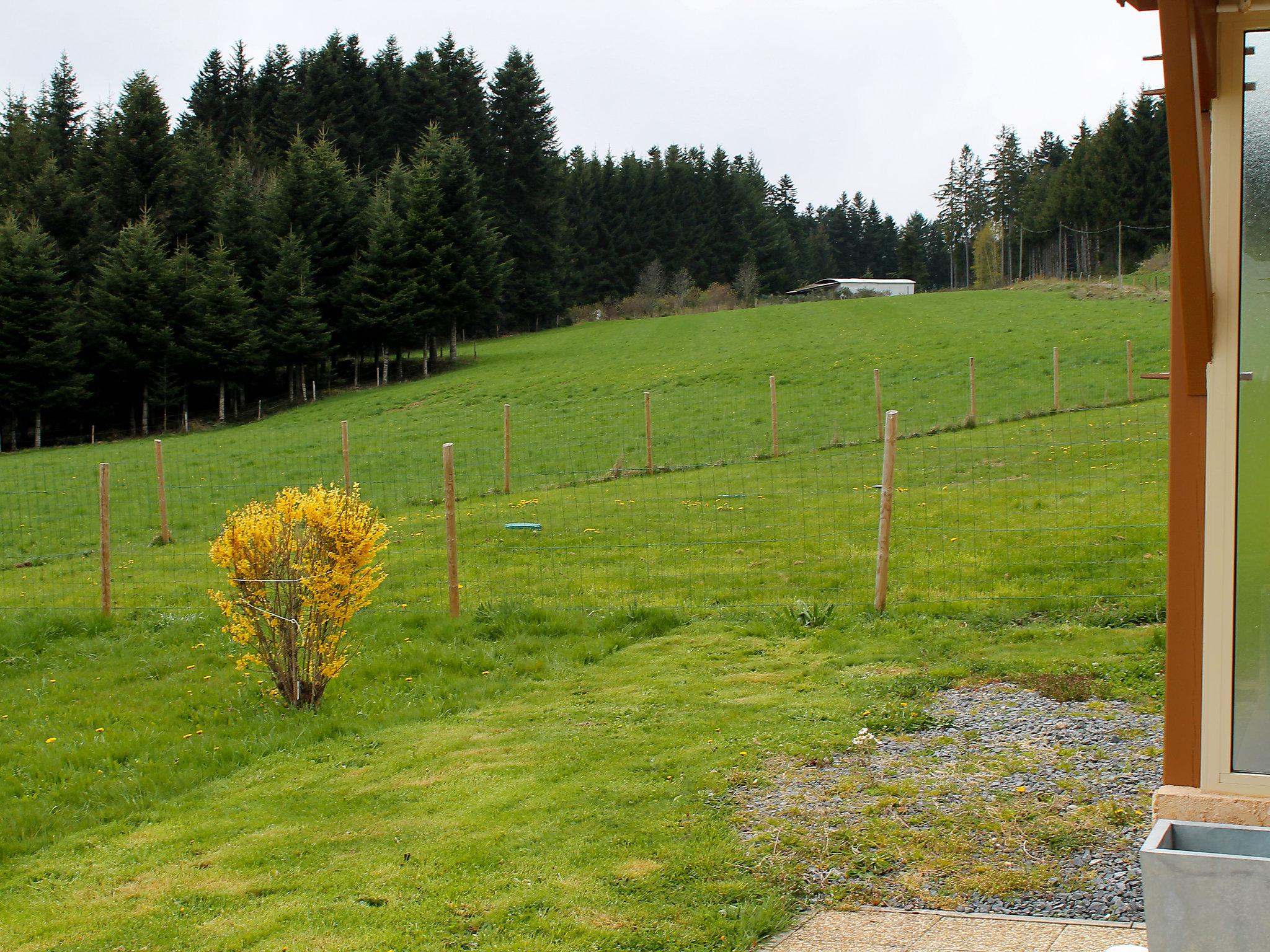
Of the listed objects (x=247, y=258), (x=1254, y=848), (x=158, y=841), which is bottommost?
(x=158, y=841)

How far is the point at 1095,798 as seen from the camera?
4.69 m

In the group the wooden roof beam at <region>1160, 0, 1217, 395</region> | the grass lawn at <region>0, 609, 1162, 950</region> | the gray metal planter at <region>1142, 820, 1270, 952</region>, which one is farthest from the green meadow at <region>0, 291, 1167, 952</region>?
the wooden roof beam at <region>1160, 0, 1217, 395</region>

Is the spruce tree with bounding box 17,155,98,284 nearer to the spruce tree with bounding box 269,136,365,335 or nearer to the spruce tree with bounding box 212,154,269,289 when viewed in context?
the spruce tree with bounding box 212,154,269,289

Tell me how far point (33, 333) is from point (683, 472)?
26.3 m

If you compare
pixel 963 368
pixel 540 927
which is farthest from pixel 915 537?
pixel 963 368

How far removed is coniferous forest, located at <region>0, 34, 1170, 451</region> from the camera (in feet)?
117

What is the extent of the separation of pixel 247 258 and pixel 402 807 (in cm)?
3916

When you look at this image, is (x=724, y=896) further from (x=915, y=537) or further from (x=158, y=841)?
(x=915, y=537)

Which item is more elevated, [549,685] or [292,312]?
[292,312]

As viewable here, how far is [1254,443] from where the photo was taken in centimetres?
317

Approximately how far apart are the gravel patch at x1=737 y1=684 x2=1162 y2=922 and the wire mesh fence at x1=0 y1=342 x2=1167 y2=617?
2532mm

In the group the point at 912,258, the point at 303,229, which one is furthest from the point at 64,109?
the point at 912,258

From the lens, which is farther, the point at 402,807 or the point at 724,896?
the point at 402,807

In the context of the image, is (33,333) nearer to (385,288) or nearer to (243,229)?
(243,229)
